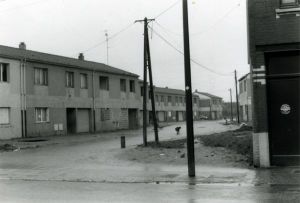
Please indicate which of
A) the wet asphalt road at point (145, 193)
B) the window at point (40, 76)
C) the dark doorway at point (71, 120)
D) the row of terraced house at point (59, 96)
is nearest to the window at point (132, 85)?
the row of terraced house at point (59, 96)

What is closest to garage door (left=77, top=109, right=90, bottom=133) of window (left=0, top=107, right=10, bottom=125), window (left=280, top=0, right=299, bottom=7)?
window (left=0, top=107, right=10, bottom=125)

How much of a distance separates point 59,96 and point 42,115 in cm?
279

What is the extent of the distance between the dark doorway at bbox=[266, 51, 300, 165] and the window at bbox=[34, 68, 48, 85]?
2574cm

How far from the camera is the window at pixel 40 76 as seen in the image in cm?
3715

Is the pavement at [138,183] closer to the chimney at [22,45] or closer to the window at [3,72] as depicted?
the window at [3,72]

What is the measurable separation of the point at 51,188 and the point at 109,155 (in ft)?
29.1

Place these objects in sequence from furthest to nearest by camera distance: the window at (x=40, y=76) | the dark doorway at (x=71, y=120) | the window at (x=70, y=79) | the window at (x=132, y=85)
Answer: the window at (x=132, y=85) → the dark doorway at (x=71, y=120) → the window at (x=70, y=79) → the window at (x=40, y=76)

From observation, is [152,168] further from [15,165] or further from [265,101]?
[15,165]

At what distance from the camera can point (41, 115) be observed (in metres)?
37.4

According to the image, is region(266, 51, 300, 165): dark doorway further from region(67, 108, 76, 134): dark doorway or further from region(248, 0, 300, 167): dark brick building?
region(67, 108, 76, 134): dark doorway

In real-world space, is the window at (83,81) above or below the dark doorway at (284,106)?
above

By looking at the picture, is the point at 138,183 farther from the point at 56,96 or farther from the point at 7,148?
the point at 56,96

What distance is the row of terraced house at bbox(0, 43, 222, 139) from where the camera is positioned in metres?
34.1

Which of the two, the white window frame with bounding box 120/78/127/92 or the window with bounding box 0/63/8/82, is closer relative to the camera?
the window with bounding box 0/63/8/82
